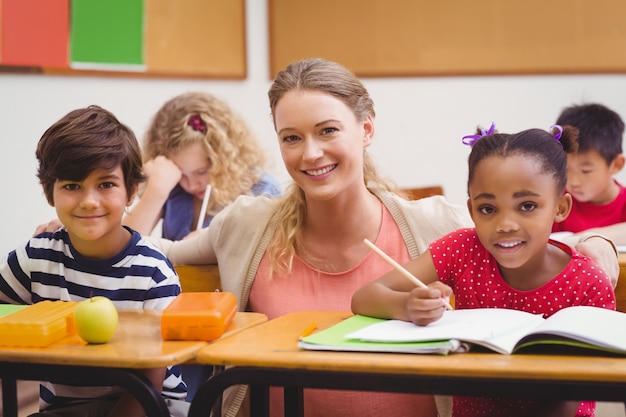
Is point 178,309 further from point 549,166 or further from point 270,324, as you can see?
point 549,166

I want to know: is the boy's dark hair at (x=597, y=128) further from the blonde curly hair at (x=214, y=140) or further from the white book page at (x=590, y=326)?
the white book page at (x=590, y=326)

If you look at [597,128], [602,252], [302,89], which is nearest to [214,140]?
[302,89]

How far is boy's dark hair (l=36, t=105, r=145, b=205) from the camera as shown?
1842 mm

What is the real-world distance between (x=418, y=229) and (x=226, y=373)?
2.60ft

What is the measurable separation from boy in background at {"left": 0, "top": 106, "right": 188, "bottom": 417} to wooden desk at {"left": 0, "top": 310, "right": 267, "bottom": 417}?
0.36m

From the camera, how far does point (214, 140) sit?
316 centimetres

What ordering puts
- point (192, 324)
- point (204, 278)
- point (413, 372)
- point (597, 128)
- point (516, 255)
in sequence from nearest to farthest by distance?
1. point (413, 372)
2. point (192, 324)
3. point (516, 255)
4. point (204, 278)
5. point (597, 128)

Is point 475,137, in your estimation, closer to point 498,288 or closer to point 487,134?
point 487,134

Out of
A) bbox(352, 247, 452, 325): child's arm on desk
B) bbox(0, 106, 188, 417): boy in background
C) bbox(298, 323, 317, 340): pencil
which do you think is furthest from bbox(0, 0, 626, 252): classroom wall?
bbox(298, 323, 317, 340): pencil

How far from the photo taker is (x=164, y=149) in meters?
3.18

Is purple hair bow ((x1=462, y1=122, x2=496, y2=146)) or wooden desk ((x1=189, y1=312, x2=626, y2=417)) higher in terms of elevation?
purple hair bow ((x1=462, y1=122, x2=496, y2=146))

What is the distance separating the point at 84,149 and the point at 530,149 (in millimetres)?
885

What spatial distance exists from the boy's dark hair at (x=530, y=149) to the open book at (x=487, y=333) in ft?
1.03

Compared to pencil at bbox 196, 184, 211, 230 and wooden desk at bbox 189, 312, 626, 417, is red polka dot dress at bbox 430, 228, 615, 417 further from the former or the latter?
pencil at bbox 196, 184, 211, 230
